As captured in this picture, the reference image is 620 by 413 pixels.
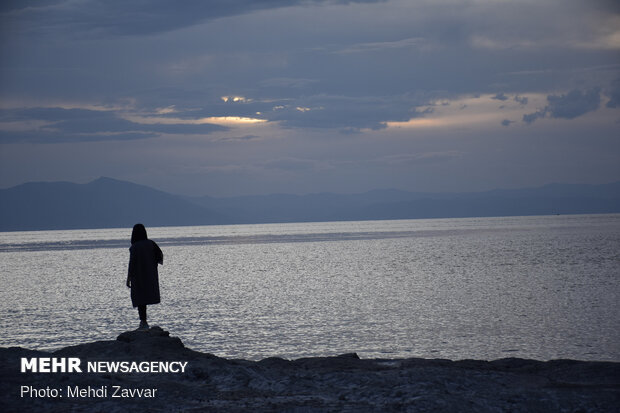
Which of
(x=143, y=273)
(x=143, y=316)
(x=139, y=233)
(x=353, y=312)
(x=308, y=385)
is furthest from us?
(x=353, y=312)

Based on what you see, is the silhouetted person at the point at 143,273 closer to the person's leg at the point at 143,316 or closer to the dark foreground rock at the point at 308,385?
the person's leg at the point at 143,316

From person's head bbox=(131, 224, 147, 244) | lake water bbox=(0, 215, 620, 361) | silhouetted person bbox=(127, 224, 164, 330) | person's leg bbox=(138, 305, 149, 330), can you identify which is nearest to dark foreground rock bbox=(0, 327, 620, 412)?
person's leg bbox=(138, 305, 149, 330)

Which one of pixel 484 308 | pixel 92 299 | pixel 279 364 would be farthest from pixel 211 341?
pixel 92 299

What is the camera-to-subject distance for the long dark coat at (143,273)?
49.2 feet

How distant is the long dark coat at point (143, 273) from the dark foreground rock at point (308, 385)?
4.91 feet

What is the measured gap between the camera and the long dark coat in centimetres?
1498

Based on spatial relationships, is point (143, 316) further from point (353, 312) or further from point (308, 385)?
point (353, 312)

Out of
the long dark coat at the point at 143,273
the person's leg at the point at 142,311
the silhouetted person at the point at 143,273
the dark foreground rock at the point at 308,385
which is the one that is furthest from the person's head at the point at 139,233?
the dark foreground rock at the point at 308,385

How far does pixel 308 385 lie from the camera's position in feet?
37.6

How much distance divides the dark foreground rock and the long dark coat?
150 centimetres

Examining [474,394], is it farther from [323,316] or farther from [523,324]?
[323,316]

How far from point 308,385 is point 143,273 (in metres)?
5.50

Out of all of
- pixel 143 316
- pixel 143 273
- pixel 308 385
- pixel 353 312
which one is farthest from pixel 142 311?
pixel 353 312

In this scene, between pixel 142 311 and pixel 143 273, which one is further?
pixel 142 311
